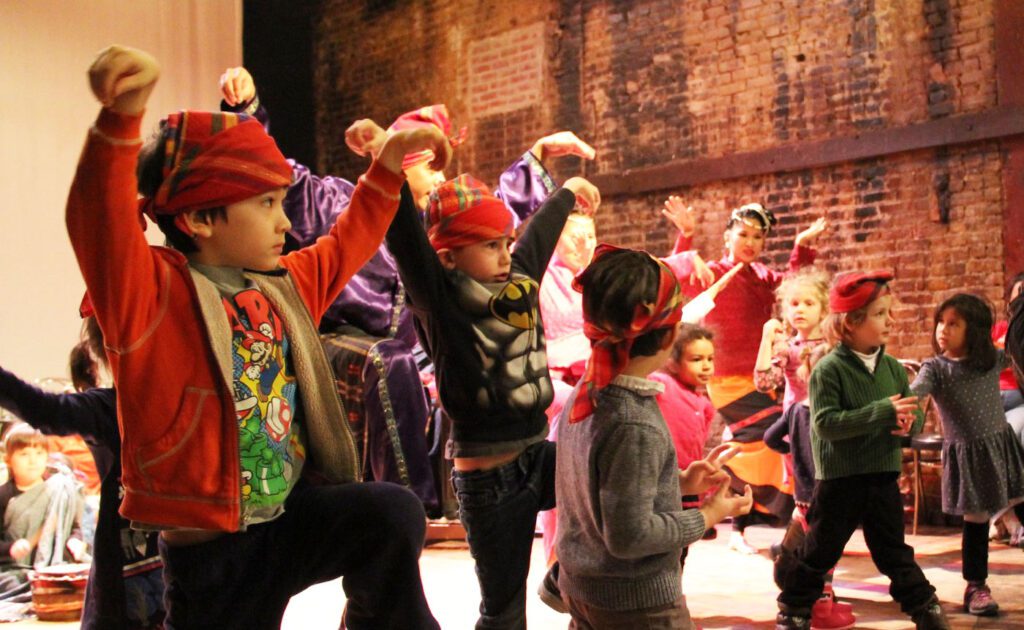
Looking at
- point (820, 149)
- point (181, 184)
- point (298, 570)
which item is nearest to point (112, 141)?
point (181, 184)

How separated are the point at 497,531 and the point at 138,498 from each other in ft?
3.52

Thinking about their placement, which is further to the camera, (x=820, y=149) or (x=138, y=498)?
(x=820, y=149)

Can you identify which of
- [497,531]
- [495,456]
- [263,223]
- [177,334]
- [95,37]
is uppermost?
[95,37]

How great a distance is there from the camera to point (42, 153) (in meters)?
7.09

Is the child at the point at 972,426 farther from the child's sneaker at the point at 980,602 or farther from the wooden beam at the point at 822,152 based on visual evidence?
the wooden beam at the point at 822,152

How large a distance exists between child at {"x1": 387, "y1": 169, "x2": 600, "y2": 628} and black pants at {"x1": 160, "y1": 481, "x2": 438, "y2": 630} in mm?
808

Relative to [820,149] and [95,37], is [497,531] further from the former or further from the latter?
[95,37]

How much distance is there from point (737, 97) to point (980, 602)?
4.35 metres

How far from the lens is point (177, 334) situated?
179 cm

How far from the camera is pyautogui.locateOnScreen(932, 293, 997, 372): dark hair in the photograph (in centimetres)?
388

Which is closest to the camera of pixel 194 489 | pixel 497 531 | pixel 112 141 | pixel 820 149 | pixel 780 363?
pixel 112 141

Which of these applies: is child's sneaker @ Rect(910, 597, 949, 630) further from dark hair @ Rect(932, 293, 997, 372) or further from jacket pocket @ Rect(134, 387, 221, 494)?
jacket pocket @ Rect(134, 387, 221, 494)

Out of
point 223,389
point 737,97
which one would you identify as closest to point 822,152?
point 737,97

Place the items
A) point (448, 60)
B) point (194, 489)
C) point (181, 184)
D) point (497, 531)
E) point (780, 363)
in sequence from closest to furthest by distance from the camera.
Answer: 1. point (194, 489)
2. point (181, 184)
3. point (497, 531)
4. point (780, 363)
5. point (448, 60)
